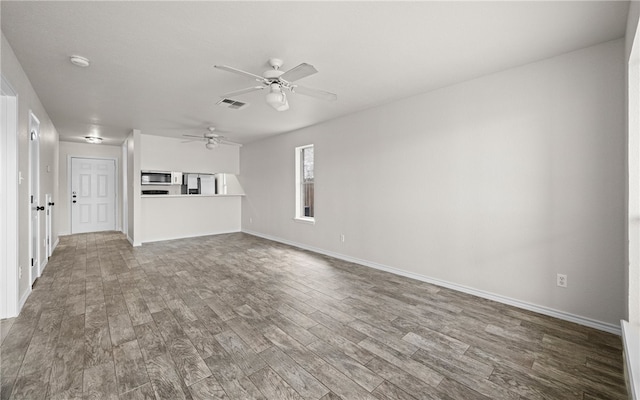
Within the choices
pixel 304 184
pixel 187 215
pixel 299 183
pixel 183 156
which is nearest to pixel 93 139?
pixel 183 156

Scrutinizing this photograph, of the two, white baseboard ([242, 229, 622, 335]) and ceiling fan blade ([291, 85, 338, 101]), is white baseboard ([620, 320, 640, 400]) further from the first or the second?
ceiling fan blade ([291, 85, 338, 101])

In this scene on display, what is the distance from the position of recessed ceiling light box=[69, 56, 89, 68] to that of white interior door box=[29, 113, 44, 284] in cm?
128

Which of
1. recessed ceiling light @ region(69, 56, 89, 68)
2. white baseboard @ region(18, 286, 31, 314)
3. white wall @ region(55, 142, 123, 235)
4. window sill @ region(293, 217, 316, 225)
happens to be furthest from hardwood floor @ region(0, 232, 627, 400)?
white wall @ region(55, 142, 123, 235)

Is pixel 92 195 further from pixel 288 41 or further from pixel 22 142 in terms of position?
pixel 288 41

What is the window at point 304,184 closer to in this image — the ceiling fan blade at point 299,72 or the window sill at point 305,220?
the window sill at point 305,220

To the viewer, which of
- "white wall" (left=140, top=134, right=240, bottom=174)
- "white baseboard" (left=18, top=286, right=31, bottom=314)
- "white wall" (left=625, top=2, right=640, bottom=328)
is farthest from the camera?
"white wall" (left=140, top=134, right=240, bottom=174)

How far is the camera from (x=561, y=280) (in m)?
2.65

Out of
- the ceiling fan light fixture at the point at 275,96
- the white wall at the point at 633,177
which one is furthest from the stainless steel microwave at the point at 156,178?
the white wall at the point at 633,177

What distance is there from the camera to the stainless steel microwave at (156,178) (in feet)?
21.3

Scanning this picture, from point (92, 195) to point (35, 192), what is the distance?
4697mm

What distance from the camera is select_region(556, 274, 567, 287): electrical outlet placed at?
8.63 ft

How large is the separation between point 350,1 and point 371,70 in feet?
3.74

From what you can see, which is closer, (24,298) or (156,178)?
(24,298)

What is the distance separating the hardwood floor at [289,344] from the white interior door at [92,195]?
15.0ft
